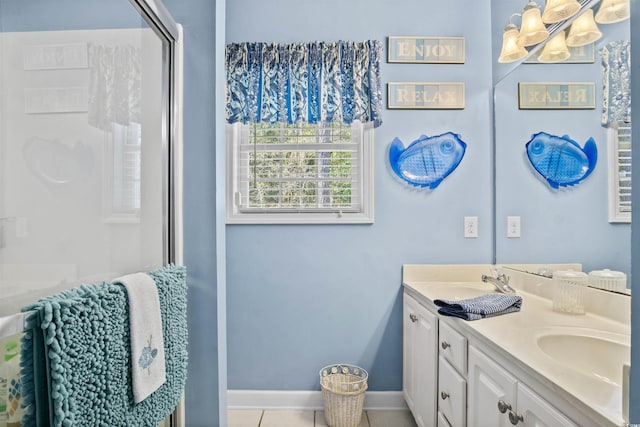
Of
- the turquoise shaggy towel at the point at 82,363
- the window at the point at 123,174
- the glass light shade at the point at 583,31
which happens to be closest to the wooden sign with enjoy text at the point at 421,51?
the glass light shade at the point at 583,31

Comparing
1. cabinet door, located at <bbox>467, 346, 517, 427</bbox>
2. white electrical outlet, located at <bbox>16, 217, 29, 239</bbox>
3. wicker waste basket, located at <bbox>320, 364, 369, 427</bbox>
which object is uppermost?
white electrical outlet, located at <bbox>16, 217, 29, 239</bbox>

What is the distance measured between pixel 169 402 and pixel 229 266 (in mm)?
1226

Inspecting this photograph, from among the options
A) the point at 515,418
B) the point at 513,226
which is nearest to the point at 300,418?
the point at 515,418

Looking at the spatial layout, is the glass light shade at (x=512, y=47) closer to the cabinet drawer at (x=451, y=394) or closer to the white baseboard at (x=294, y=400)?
the cabinet drawer at (x=451, y=394)

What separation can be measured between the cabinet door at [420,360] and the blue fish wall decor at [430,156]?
2.44 ft

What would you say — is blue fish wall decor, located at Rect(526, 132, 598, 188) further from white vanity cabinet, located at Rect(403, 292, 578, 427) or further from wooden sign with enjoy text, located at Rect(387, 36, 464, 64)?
white vanity cabinet, located at Rect(403, 292, 578, 427)

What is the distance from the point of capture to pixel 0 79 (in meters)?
0.72

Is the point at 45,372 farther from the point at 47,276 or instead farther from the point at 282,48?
the point at 282,48

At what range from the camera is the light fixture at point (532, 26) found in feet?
A: 5.88

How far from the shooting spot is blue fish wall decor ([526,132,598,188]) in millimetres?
1509

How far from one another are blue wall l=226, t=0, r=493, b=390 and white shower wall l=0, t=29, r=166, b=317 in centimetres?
121

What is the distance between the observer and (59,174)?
87 centimetres

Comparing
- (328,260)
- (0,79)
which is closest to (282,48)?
(328,260)

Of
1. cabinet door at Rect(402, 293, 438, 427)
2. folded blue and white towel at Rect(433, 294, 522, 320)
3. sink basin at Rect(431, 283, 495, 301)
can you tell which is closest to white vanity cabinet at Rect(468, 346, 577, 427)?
folded blue and white towel at Rect(433, 294, 522, 320)
